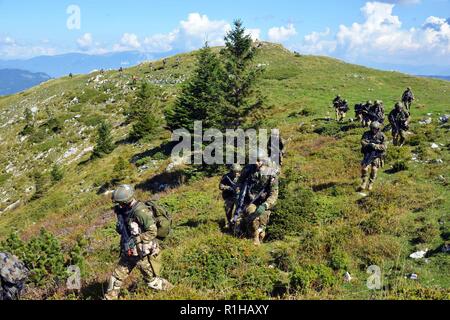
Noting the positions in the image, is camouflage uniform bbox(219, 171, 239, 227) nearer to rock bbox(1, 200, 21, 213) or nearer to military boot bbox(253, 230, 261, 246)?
military boot bbox(253, 230, 261, 246)

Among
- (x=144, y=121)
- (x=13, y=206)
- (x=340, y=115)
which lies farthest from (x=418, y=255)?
(x=13, y=206)

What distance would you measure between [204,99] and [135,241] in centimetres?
1874

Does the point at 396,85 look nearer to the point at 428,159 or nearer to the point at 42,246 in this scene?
the point at 428,159

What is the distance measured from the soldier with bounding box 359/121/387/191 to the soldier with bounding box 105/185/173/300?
1031cm

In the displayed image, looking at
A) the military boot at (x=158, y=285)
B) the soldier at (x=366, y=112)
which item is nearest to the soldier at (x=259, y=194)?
the military boot at (x=158, y=285)

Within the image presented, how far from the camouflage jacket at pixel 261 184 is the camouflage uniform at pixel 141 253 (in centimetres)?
416

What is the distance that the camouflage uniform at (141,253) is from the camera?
784cm

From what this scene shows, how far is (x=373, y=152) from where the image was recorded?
15445 mm

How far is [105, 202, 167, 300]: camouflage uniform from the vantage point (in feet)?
25.7

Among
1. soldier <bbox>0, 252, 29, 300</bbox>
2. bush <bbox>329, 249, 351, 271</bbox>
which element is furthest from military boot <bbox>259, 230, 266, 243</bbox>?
soldier <bbox>0, 252, 29, 300</bbox>

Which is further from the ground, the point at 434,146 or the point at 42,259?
the point at 434,146

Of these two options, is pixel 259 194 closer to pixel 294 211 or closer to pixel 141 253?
pixel 294 211

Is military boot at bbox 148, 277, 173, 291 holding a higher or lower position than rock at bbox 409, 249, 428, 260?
higher

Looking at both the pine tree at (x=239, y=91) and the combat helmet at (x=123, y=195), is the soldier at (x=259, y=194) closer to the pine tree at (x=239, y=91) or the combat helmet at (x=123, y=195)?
the combat helmet at (x=123, y=195)
